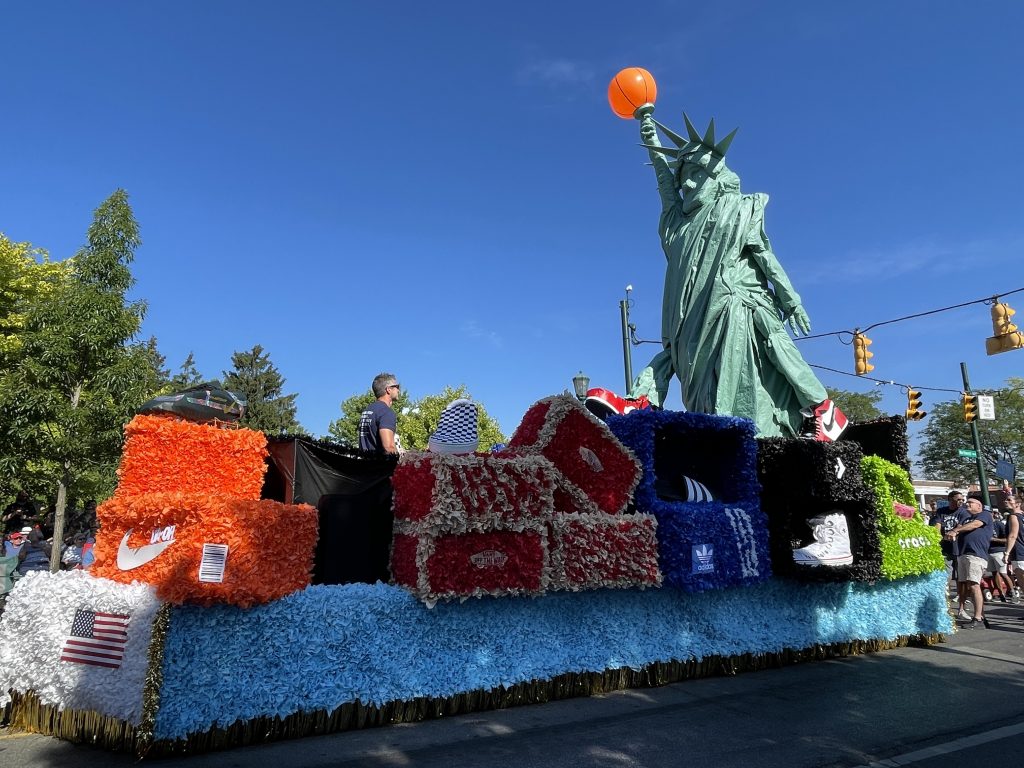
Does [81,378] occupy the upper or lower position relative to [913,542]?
upper

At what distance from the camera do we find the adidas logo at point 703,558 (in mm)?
5855

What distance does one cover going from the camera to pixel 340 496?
5.76 meters

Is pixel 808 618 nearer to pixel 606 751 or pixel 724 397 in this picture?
pixel 606 751

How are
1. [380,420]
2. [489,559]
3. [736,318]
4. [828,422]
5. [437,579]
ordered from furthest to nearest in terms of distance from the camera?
[736,318]
[828,422]
[380,420]
[489,559]
[437,579]

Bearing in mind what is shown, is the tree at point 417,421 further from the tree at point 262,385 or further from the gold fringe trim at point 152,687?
the gold fringe trim at point 152,687

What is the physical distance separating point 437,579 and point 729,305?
8677mm

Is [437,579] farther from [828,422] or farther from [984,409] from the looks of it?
[984,409]

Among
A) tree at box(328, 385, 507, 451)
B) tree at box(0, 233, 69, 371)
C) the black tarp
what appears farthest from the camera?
tree at box(328, 385, 507, 451)

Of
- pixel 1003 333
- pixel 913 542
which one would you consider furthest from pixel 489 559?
pixel 1003 333

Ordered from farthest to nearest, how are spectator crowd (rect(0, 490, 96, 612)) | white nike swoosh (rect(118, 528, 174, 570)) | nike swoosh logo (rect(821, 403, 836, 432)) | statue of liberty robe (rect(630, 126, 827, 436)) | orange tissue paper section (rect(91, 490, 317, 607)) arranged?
statue of liberty robe (rect(630, 126, 827, 436)), spectator crowd (rect(0, 490, 96, 612)), nike swoosh logo (rect(821, 403, 836, 432)), white nike swoosh (rect(118, 528, 174, 570)), orange tissue paper section (rect(91, 490, 317, 607))

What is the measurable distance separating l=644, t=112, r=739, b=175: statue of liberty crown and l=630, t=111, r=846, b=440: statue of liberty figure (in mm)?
17

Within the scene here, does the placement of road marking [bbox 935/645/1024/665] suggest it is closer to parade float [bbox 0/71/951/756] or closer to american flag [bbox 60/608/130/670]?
parade float [bbox 0/71/951/756]

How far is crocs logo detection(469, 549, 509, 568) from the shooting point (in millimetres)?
4934

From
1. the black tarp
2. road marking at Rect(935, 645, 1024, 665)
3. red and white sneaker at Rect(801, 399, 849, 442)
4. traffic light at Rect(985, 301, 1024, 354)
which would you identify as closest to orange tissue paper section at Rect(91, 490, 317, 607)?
the black tarp
